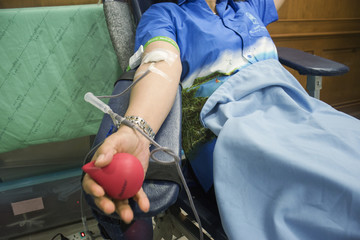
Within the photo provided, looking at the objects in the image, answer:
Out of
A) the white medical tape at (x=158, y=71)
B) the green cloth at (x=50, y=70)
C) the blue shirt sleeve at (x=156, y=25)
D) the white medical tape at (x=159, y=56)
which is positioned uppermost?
the blue shirt sleeve at (x=156, y=25)

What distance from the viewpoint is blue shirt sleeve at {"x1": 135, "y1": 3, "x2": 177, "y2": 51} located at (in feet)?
2.56

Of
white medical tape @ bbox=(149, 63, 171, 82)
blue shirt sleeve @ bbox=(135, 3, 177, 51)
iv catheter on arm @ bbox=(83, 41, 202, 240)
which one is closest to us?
iv catheter on arm @ bbox=(83, 41, 202, 240)

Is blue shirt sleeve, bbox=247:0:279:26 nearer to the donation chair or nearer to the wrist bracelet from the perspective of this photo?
the donation chair

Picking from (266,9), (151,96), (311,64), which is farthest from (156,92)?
(266,9)

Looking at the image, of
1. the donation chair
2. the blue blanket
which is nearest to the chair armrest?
the donation chair

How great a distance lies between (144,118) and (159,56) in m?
0.21

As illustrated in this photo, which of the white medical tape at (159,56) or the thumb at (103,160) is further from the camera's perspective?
the white medical tape at (159,56)

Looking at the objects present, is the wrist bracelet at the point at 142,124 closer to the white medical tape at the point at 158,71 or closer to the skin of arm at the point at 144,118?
the skin of arm at the point at 144,118

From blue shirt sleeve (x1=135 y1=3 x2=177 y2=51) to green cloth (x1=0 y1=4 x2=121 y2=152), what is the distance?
30 centimetres

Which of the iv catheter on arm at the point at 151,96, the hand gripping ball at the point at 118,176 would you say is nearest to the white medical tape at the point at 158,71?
the iv catheter on arm at the point at 151,96

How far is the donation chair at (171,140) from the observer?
1.45ft

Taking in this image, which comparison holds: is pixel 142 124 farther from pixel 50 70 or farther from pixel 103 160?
pixel 50 70

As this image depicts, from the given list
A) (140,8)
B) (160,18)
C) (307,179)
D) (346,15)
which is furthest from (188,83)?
(346,15)

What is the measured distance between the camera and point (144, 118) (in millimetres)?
527
